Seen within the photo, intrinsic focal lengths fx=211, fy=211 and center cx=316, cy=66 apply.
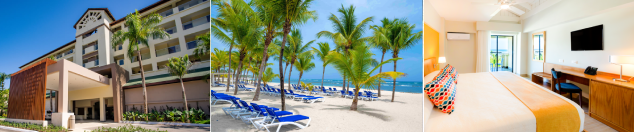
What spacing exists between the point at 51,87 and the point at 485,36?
31.9 feet

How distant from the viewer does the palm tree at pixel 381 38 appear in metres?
2.39

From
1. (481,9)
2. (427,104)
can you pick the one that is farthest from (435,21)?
(427,104)

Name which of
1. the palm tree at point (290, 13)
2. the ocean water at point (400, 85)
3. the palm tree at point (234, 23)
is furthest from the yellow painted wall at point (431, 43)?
the palm tree at point (234, 23)

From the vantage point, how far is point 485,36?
8.05ft

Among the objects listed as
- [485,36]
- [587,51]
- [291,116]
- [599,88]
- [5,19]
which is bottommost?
[291,116]

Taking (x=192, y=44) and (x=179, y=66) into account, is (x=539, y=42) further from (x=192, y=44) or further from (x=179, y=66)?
(x=179, y=66)

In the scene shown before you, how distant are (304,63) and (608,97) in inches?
129

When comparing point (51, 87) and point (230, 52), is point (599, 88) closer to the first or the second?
point (230, 52)

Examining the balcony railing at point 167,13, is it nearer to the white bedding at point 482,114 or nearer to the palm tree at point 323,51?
the palm tree at point 323,51

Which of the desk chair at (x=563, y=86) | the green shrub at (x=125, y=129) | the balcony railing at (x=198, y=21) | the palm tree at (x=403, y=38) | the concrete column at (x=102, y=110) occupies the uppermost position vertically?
the balcony railing at (x=198, y=21)

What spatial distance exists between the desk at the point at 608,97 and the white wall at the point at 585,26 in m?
0.10

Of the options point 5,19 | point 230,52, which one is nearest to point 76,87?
point 5,19

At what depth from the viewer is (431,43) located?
2.31 metres

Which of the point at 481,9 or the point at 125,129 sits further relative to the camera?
the point at 125,129
